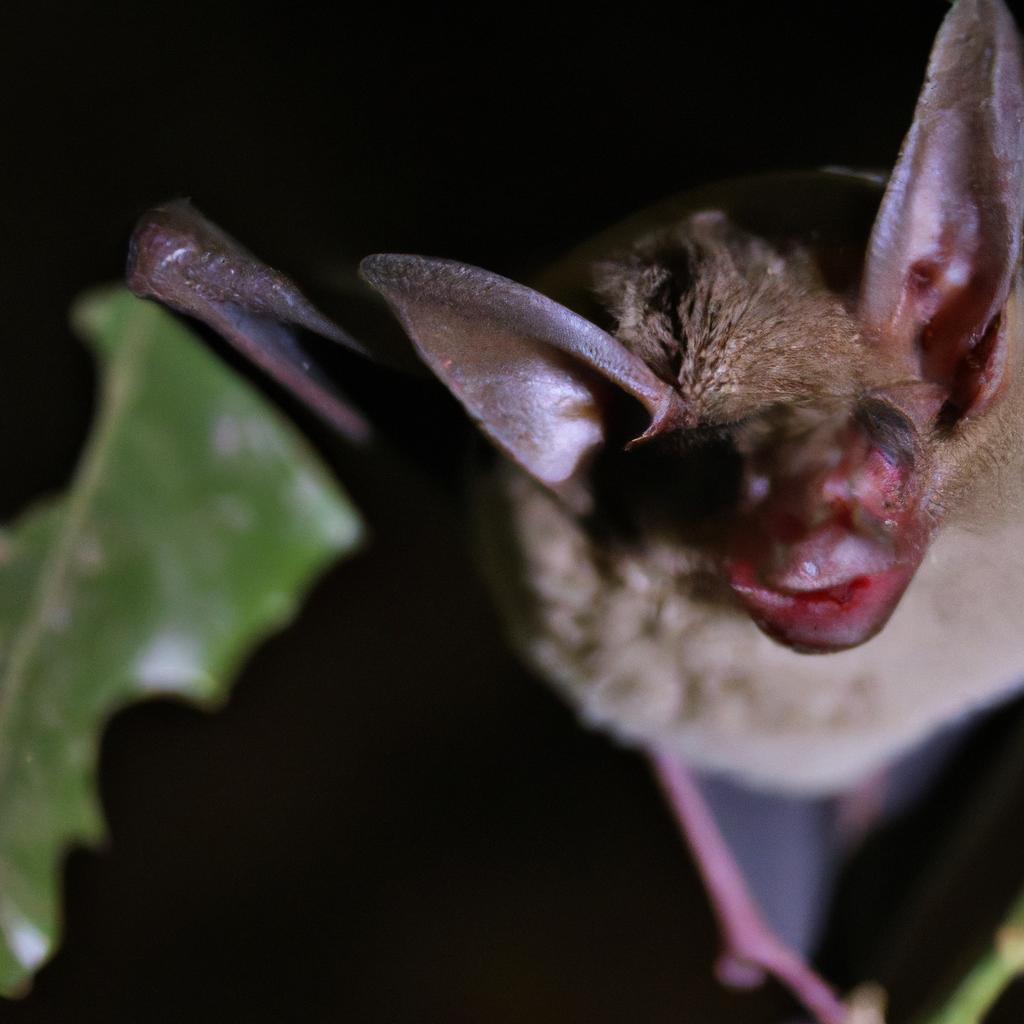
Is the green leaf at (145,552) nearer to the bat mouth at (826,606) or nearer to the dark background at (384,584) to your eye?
the dark background at (384,584)

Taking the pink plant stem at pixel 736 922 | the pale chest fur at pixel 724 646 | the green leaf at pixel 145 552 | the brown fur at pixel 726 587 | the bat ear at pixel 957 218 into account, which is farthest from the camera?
the pink plant stem at pixel 736 922

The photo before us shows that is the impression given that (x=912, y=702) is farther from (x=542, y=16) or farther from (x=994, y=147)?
(x=542, y=16)

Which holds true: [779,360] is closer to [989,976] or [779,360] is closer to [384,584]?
[989,976]

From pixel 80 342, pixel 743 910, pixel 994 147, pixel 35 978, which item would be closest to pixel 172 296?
pixel 994 147

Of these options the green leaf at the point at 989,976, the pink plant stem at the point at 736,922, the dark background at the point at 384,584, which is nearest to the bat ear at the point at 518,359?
the green leaf at the point at 989,976

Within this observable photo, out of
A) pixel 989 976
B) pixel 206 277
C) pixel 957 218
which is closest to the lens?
pixel 957 218

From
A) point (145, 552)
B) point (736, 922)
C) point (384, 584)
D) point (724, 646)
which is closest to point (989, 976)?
point (724, 646)

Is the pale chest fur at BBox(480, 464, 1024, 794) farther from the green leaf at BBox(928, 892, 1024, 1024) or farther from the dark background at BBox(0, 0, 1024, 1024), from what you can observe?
the dark background at BBox(0, 0, 1024, 1024)
